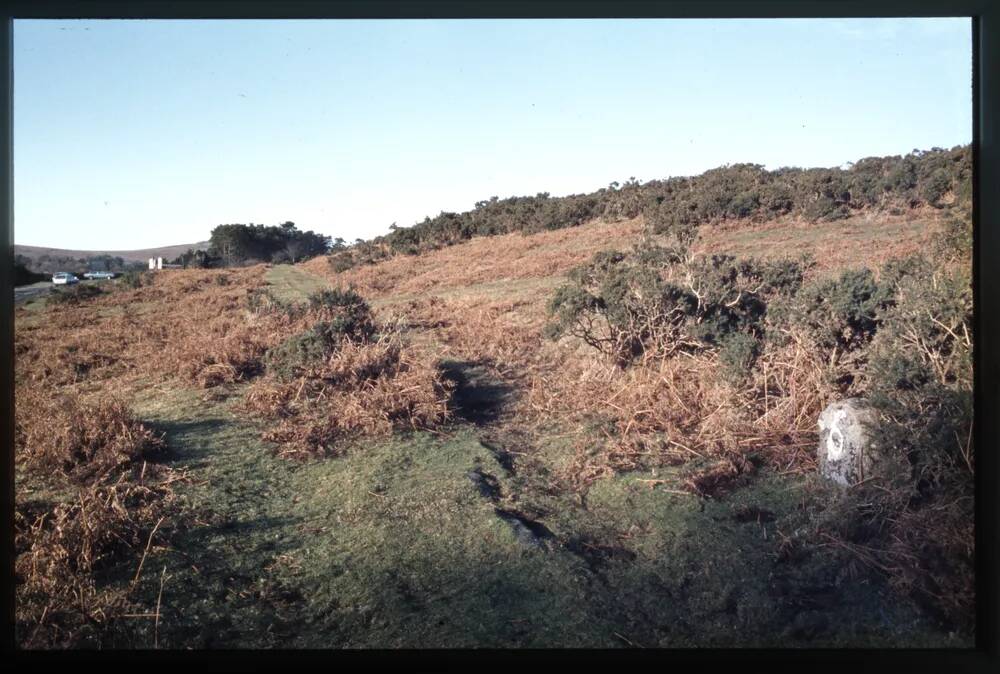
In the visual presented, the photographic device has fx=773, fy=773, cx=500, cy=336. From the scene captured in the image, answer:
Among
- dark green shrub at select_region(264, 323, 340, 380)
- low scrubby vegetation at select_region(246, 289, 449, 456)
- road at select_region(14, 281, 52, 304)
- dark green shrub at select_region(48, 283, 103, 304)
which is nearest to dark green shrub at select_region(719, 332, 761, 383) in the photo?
low scrubby vegetation at select_region(246, 289, 449, 456)

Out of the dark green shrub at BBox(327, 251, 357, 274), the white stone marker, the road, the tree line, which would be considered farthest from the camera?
the dark green shrub at BBox(327, 251, 357, 274)

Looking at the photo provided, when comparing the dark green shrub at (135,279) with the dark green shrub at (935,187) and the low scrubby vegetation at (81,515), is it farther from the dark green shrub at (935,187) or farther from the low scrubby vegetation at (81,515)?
the dark green shrub at (935,187)

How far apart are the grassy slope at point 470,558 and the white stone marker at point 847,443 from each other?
203mm

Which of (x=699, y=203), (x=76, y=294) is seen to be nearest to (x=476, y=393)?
(x=699, y=203)

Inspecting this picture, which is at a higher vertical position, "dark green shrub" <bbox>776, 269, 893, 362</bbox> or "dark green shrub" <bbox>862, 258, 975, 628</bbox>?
"dark green shrub" <bbox>776, 269, 893, 362</bbox>

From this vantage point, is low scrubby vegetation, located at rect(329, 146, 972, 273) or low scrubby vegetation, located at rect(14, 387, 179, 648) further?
low scrubby vegetation, located at rect(329, 146, 972, 273)

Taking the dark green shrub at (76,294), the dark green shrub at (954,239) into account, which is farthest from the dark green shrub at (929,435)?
the dark green shrub at (76,294)

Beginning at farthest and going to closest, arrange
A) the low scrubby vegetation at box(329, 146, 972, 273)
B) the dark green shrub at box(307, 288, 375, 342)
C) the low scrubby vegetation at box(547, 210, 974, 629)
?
Result: the dark green shrub at box(307, 288, 375, 342)
the low scrubby vegetation at box(329, 146, 972, 273)
the low scrubby vegetation at box(547, 210, 974, 629)

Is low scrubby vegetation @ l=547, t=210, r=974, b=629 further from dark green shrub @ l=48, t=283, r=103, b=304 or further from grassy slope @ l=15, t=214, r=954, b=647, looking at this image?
dark green shrub @ l=48, t=283, r=103, b=304

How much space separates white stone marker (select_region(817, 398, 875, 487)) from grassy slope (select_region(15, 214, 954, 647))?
0.20 metres

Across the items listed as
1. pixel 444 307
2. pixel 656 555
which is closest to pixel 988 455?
pixel 656 555

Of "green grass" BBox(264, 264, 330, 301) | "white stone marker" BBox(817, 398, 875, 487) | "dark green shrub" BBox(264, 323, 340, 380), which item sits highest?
"green grass" BBox(264, 264, 330, 301)

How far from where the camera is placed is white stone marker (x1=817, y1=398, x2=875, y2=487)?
417cm

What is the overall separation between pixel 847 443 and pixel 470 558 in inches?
85.1
